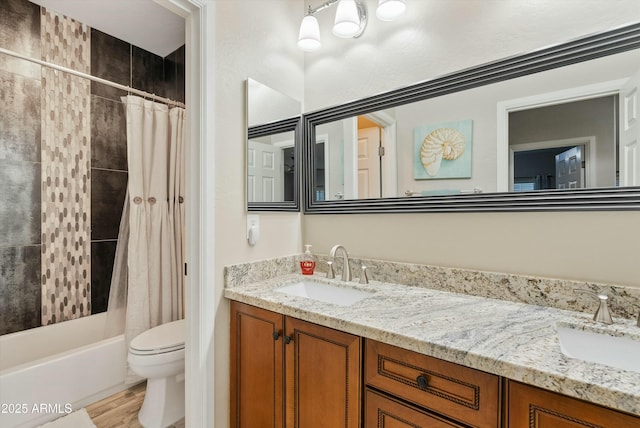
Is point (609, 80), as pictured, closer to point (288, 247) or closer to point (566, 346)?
point (566, 346)

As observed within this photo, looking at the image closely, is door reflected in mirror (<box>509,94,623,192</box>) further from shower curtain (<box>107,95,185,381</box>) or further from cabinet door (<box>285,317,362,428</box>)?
shower curtain (<box>107,95,185,381</box>)

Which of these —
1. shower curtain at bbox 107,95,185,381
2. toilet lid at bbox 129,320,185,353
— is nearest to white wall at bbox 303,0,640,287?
toilet lid at bbox 129,320,185,353

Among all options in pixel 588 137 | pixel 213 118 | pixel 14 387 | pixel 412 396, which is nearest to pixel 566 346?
pixel 412 396

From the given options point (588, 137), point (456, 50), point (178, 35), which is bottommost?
point (588, 137)

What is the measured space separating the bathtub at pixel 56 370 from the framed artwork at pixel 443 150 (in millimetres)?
2242

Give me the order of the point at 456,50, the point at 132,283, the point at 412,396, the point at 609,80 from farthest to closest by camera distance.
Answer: the point at 132,283, the point at 456,50, the point at 609,80, the point at 412,396

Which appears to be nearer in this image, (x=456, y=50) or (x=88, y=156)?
(x=456, y=50)

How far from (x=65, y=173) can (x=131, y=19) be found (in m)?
1.20

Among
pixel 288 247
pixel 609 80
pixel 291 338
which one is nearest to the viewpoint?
pixel 609 80

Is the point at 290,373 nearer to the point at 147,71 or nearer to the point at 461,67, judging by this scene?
the point at 461,67

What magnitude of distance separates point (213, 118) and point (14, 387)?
1773 mm

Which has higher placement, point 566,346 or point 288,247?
point 288,247

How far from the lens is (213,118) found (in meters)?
1.40

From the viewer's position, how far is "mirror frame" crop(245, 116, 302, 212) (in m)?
1.60
